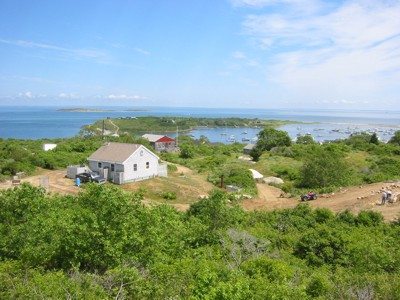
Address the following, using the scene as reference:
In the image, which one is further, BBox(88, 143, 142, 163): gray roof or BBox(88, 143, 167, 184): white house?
BBox(88, 143, 142, 163): gray roof

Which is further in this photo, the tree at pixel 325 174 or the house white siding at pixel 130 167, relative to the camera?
the tree at pixel 325 174

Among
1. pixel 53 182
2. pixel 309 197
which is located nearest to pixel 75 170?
pixel 53 182

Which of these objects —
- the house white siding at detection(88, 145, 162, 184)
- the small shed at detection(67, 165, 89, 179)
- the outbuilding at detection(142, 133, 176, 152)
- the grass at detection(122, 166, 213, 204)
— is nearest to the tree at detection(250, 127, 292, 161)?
the outbuilding at detection(142, 133, 176, 152)

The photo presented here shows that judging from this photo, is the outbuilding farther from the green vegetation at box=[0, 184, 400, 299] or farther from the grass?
the green vegetation at box=[0, 184, 400, 299]

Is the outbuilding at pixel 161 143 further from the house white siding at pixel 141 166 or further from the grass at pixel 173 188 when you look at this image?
the house white siding at pixel 141 166

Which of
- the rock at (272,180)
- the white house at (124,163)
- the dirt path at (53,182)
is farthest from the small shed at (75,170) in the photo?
the rock at (272,180)

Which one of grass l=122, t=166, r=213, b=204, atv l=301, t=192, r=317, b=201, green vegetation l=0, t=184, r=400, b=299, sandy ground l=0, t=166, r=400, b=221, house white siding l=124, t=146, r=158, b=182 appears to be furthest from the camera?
house white siding l=124, t=146, r=158, b=182

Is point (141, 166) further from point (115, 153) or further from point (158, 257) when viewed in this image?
point (158, 257)

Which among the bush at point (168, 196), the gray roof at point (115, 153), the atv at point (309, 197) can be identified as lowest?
the bush at point (168, 196)
